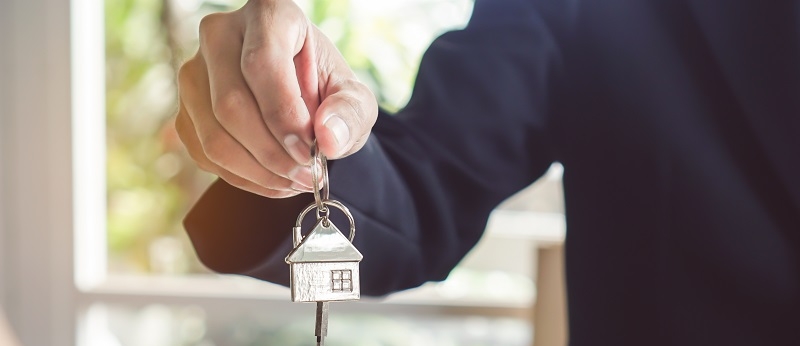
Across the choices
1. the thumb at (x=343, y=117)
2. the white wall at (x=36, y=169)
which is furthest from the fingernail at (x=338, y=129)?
the white wall at (x=36, y=169)

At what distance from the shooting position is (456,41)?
2.54ft

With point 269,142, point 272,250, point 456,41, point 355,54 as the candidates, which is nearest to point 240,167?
point 269,142

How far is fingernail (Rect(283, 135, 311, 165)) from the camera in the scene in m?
0.33

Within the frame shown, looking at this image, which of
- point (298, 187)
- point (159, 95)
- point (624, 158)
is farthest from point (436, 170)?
point (159, 95)

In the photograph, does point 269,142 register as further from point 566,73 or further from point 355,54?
point 355,54

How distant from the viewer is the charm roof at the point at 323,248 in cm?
33

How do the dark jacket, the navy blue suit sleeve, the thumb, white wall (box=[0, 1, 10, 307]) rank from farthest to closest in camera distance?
white wall (box=[0, 1, 10, 307]) → the dark jacket → the navy blue suit sleeve → the thumb

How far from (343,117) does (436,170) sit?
1.15 feet

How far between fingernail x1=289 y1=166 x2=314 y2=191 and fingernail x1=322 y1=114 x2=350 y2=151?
0.03 meters

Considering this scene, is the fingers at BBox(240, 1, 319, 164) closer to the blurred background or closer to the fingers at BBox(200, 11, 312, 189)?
the fingers at BBox(200, 11, 312, 189)

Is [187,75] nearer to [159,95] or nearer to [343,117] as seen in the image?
[343,117]

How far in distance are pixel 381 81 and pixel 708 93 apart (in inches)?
30.2

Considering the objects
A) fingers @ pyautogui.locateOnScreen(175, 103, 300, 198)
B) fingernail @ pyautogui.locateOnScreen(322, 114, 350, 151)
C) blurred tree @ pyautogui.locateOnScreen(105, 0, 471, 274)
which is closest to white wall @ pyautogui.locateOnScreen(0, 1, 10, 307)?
blurred tree @ pyautogui.locateOnScreen(105, 0, 471, 274)

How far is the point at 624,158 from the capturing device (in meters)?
0.76
